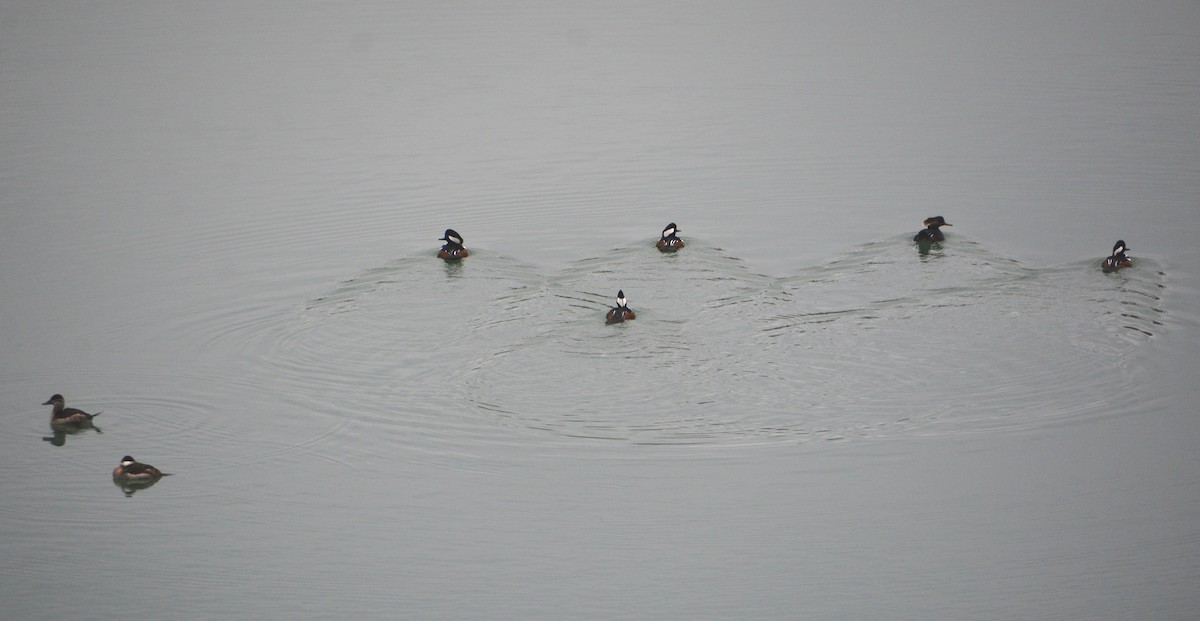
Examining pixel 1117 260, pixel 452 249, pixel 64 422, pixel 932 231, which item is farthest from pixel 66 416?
pixel 1117 260

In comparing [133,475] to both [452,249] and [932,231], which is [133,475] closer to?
[452,249]

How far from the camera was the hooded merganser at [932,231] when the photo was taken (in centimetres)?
1623

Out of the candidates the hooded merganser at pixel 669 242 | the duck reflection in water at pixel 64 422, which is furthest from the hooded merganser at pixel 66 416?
the hooded merganser at pixel 669 242

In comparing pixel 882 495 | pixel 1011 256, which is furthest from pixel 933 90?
pixel 882 495

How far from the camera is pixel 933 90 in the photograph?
2423cm

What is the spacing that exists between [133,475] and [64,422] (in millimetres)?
1577

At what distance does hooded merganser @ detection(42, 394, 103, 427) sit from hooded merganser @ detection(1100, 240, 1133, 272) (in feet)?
40.6

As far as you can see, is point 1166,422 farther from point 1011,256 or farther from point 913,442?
point 1011,256

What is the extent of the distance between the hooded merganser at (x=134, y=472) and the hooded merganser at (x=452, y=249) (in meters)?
5.74

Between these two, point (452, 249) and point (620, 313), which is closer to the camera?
point (620, 313)

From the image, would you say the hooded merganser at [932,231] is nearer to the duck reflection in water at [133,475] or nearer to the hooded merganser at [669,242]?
the hooded merganser at [669,242]

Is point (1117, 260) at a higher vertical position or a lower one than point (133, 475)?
higher

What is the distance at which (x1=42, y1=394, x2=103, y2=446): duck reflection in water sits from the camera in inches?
495

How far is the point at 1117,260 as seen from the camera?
598 inches
